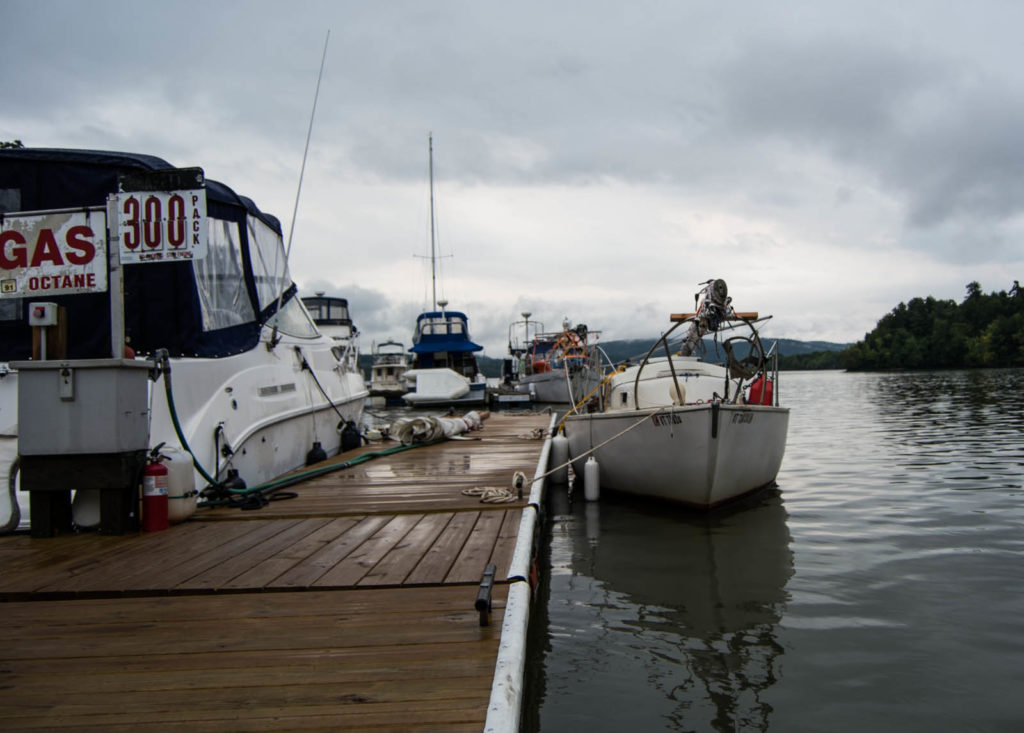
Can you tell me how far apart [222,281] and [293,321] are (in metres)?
2.65

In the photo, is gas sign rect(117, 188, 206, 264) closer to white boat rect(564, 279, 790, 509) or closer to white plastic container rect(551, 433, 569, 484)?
white boat rect(564, 279, 790, 509)

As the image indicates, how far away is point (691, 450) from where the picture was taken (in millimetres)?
7969

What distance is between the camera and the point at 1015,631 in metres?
4.51

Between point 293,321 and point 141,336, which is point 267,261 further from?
point 141,336

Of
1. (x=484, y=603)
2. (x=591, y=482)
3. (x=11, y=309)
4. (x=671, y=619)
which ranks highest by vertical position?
(x=11, y=309)

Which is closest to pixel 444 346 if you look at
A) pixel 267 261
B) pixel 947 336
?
pixel 267 261

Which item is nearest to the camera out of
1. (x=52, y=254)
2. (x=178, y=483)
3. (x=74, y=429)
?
(x=74, y=429)

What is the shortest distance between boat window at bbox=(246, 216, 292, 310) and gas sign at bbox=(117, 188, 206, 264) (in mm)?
3228

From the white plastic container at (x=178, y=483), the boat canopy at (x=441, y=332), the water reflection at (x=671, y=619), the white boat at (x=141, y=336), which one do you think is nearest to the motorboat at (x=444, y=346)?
the boat canopy at (x=441, y=332)

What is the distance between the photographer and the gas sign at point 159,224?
493 centimetres

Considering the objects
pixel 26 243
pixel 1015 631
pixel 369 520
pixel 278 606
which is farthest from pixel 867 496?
pixel 26 243

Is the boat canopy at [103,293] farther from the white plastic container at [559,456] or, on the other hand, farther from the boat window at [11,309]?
the white plastic container at [559,456]

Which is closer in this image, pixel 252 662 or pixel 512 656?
pixel 512 656

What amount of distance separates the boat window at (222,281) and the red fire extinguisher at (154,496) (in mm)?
2038
